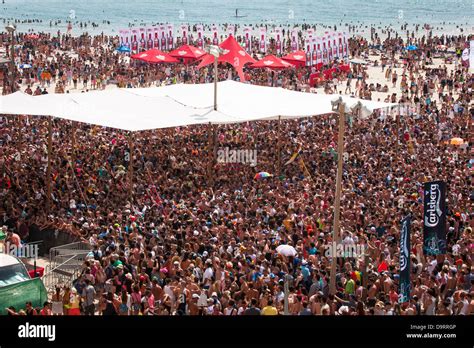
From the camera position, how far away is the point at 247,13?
14438 cm

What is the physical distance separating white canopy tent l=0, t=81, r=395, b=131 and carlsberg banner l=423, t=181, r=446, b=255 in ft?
18.9

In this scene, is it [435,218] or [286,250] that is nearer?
[435,218]

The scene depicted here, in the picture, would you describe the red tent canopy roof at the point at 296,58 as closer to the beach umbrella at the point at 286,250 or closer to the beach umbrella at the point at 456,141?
the beach umbrella at the point at 456,141

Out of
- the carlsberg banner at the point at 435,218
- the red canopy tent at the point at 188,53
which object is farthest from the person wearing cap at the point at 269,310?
the red canopy tent at the point at 188,53

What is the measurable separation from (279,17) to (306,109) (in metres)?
115

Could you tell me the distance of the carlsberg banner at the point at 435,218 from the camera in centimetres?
1429

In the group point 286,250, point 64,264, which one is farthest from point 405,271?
point 64,264

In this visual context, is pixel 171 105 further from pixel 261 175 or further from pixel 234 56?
pixel 234 56

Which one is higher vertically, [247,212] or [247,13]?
[247,212]
